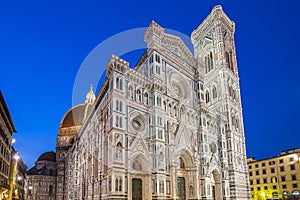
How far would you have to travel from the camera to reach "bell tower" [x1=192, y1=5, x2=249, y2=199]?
136 ft

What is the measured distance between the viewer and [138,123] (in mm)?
30500

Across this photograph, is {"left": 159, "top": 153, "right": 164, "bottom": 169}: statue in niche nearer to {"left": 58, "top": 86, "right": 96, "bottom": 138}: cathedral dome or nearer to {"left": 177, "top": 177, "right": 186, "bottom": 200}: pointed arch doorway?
{"left": 177, "top": 177, "right": 186, "bottom": 200}: pointed arch doorway

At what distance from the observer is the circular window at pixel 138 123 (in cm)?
2984

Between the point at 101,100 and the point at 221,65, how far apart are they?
25.9m

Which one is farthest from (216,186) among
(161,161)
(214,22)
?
(214,22)

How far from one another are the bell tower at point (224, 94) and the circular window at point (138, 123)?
40.4 feet

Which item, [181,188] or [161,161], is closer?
[161,161]

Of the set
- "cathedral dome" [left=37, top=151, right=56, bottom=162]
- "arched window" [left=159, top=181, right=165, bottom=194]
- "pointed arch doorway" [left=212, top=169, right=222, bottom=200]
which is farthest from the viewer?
"cathedral dome" [left=37, top=151, right=56, bottom=162]

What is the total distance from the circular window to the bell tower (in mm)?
12326

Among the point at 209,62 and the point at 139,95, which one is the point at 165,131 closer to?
the point at 139,95

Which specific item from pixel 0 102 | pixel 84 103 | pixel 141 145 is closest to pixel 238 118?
pixel 141 145

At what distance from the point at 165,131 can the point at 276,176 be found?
4524cm

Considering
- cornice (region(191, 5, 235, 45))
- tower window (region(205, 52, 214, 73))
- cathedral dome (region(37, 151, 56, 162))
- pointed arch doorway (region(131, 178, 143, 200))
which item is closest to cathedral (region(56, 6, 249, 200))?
pointed arch doorway (region(131, 178, 143, 200))

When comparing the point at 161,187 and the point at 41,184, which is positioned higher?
the point at 161,187
